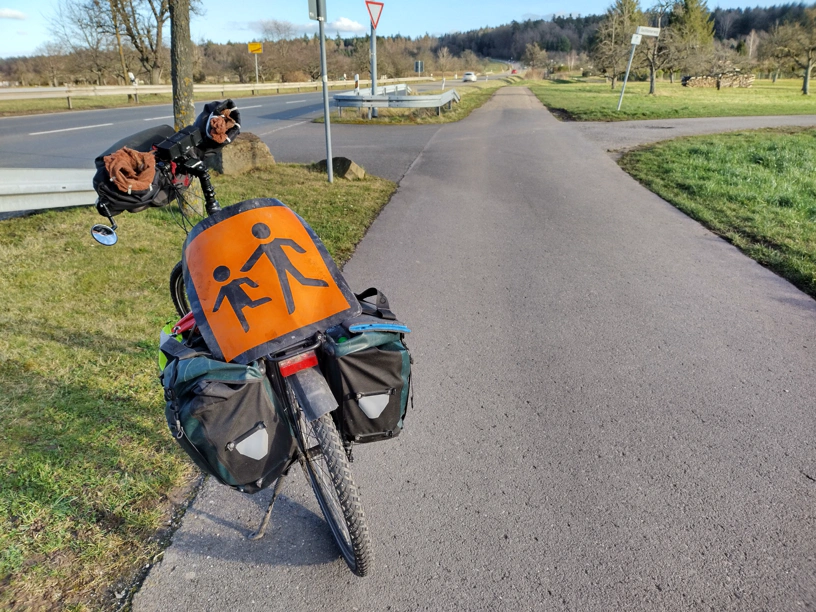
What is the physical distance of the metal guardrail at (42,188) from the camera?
5989 millimetres

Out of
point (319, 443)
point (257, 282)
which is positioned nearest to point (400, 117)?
point (257, 282)

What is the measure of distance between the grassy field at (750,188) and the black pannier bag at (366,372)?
192 inches

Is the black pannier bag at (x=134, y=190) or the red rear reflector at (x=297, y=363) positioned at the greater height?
the black pannier bag at (x=134, y=190)

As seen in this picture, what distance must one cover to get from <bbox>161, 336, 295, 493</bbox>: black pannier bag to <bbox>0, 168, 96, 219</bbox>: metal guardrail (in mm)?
5379

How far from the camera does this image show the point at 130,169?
2275mm

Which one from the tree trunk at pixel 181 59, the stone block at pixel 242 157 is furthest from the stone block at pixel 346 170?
the tree trunk at pixel 181 59

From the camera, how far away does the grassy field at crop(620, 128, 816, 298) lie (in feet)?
20.8

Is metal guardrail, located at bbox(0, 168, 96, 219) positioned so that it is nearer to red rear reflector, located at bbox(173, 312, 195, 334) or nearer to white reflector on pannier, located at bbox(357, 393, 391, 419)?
red rear reflector, located at bbox(173, 312, 195, 334)

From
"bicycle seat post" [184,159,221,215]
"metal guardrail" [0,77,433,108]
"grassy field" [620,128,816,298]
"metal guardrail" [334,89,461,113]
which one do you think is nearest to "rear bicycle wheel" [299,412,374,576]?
"bicycle seat post" [184,159,221,215]

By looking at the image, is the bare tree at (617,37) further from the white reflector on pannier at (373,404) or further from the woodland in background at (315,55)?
the white reflector on pannier at (373,404)

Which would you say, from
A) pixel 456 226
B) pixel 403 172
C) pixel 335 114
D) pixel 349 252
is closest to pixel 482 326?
pixel 349 252

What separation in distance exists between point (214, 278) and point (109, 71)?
129 ft

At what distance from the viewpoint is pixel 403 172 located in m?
11.2

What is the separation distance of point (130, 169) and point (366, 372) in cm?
129
